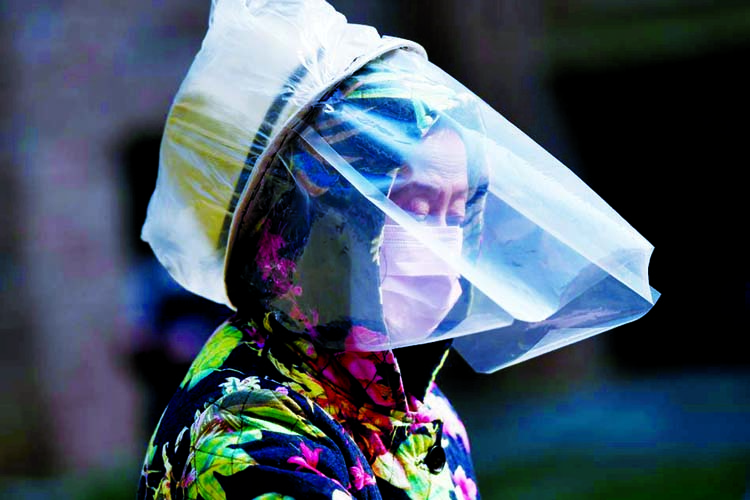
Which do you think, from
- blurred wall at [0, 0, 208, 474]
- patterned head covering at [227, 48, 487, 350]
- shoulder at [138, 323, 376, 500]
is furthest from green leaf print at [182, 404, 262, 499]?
blurred wall at [0, 0, 208, 474]

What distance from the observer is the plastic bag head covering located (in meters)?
1.53

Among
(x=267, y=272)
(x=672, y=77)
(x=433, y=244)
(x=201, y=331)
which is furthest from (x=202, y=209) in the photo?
(x=672, y=77)

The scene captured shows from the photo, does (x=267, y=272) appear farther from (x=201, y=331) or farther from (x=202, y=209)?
(x=201, y=331)

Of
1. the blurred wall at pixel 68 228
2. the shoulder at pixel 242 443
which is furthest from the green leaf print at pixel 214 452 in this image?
the blurred wall at pixel 68 228

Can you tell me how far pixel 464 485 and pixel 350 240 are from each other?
1.54 feet

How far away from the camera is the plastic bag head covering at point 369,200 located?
1526mm

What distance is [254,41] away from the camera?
1.65m

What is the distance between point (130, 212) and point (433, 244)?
5.14 meters

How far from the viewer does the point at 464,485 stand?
5.50 feet

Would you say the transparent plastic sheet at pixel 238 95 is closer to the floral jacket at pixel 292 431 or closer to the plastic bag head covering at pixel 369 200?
the plastic bag head covering at pixel 369 200

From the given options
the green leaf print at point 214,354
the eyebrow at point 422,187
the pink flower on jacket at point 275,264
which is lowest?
the green leaf print at point 214,354

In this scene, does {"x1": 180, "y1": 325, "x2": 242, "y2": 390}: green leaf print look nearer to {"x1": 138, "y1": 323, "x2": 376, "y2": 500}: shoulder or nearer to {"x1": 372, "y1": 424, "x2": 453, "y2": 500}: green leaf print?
{"x1": 138, "y1": 323, "x2": 376, "y2": 500}: shoulder

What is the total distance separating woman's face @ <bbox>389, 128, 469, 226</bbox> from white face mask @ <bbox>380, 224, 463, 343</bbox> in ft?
0.13

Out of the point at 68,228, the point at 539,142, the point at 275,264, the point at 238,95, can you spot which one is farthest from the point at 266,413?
the point at 539,142
